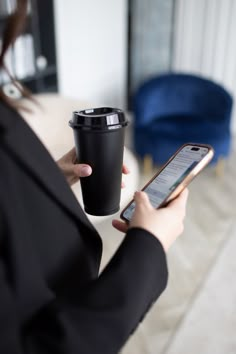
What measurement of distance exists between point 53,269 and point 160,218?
0.48ft

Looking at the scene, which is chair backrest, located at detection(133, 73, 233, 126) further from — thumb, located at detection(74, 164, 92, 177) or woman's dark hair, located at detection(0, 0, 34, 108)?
woman's dark hair, located at detection(0, 0, 34, 108)

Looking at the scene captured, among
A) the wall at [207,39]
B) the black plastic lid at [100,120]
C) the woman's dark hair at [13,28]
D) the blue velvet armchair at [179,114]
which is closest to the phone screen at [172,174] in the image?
the black plastic lid at [100,120]

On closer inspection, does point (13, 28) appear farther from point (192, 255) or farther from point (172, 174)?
point (192, 255)

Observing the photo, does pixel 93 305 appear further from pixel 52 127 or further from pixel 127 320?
pixel 52 127

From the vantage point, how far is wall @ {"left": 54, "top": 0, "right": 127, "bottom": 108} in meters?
2.58

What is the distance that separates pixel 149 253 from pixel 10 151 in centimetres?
20

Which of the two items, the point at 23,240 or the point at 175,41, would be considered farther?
the point at 175,41

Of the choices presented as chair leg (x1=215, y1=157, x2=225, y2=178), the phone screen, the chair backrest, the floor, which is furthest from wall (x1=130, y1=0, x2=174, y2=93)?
the phone screen

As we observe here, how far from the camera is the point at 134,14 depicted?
3.18 meters

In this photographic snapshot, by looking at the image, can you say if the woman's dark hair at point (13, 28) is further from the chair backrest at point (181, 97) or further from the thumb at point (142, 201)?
the chair backrest at point (181, 97)

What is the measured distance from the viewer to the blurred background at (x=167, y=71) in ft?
4.73

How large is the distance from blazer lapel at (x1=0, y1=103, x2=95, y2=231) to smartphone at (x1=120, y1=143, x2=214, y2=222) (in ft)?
0.41

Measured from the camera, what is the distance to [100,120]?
0.55m

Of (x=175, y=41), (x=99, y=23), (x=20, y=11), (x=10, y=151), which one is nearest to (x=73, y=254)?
(x=10, y=151)
